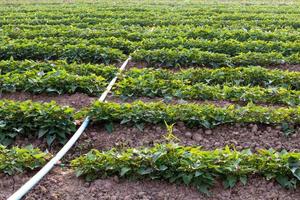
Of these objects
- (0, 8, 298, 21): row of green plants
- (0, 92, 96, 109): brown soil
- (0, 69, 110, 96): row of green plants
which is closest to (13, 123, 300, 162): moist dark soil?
(0, 92, 96, 109): brown soil

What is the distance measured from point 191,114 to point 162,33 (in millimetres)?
4931

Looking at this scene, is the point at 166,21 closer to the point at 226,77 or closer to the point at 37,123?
the point at 226,77

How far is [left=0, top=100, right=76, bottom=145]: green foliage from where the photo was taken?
17.3 feet

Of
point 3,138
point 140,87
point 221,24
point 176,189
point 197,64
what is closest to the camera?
point 176,189

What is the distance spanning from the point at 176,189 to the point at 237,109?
1.73 meters

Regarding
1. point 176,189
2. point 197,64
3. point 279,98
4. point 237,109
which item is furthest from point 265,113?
point 197,64

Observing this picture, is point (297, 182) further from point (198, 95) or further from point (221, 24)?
point (221, 24)

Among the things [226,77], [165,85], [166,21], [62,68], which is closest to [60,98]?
[62,68]

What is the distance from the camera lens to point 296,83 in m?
6.72

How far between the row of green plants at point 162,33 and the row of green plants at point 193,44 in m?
0.49

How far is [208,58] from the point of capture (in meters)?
7.98

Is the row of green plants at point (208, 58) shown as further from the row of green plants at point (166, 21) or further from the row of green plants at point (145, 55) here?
the row of green plants at point (166, 21)

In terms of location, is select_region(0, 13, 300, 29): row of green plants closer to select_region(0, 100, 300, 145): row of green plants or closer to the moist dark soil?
select_region(0, 100, 300, 145): row of green plants

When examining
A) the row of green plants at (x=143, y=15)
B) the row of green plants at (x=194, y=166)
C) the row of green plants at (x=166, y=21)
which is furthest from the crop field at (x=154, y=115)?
the row of green plants at (x=143, y=15)
